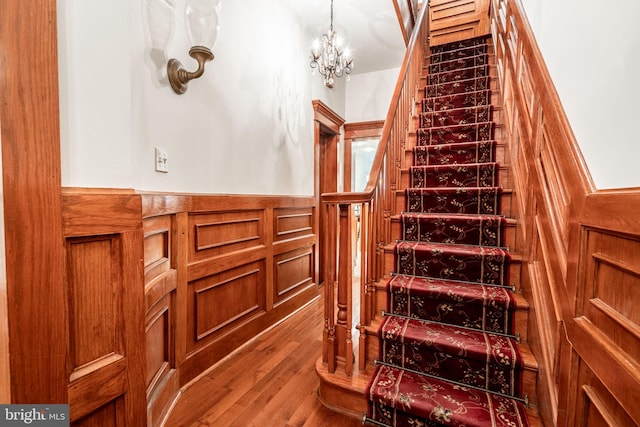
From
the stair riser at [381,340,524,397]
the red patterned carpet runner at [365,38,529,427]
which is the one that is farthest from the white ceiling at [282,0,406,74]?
the stair riser at [381,340,524,397]

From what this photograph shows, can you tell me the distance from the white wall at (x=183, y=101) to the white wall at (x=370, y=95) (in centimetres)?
53

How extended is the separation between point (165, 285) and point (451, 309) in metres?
1.55

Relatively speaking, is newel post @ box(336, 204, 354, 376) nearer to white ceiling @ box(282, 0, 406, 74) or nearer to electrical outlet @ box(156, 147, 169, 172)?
electrical outlet @ box(156, 147, 169, 172)

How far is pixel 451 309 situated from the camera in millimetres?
1615

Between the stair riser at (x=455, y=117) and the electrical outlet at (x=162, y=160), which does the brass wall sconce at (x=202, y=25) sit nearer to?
the electrical outlet at (x=162, y=160)

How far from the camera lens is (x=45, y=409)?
2.53 ft

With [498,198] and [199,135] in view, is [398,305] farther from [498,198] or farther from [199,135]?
[199,135]

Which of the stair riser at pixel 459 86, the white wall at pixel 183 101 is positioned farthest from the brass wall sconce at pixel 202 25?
the stair riser at pixel 459 86

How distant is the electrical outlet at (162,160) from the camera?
160cm

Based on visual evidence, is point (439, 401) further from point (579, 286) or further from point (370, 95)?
point (370, 95)

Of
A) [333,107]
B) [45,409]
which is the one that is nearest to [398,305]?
[45,409]

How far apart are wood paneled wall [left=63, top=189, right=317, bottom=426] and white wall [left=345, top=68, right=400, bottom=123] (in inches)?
71.7

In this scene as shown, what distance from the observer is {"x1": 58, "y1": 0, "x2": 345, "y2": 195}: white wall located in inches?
32.8

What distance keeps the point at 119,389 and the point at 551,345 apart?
5.14 feet
